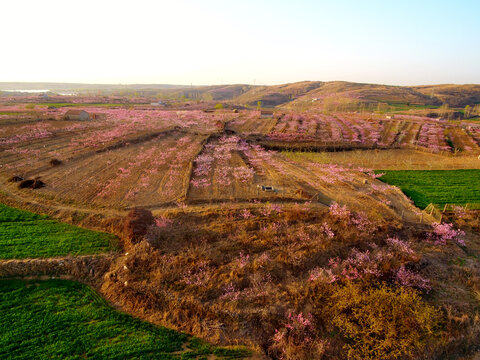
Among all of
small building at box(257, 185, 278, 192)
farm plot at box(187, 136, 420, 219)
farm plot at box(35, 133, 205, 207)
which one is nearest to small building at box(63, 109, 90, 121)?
farm plot at box(35, 133, 205, 207)

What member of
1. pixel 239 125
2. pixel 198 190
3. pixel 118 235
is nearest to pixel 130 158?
pixel 198 190

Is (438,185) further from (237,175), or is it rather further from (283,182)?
(237,175)

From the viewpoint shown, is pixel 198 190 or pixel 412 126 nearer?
pixel 198 190

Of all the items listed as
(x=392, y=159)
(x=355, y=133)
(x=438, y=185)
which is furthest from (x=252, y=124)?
(x=438, y=185)

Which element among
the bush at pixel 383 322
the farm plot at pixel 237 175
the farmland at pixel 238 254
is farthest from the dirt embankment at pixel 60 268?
the bush at pixel 383 322

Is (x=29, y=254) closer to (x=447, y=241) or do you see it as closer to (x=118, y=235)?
(x=118, y=235)

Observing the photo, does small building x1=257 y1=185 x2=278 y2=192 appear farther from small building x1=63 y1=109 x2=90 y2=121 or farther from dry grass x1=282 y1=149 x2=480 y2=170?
small building x1=63 y1=109 x2=90 y2=121
